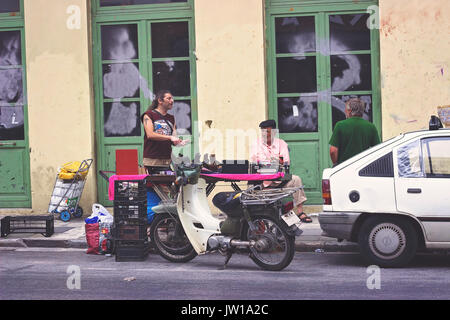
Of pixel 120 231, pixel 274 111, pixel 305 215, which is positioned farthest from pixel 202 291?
pixel 274 111

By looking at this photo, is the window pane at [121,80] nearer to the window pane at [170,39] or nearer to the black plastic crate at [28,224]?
the window pane at [170,39]

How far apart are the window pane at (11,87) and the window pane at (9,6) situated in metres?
1.14

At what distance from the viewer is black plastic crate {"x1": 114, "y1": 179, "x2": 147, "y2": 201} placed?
8.80 meters

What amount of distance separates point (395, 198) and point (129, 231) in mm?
3296

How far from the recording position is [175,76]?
42.4 ft

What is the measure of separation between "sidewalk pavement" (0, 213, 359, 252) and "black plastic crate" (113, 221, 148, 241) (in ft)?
5.08

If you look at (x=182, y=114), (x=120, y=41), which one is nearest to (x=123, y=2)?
(x=120, y=41)

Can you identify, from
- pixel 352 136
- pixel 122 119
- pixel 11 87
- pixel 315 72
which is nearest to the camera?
pixel 352 136

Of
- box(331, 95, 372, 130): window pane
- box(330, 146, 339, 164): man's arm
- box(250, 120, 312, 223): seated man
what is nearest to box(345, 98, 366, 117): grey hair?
box(330, 146, 339, 164): man's arm

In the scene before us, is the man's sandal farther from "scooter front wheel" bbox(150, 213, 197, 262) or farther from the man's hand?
"scooter front wheel" bbox(150, 213, 197, 262)

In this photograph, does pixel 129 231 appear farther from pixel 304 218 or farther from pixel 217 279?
pixel 304 218

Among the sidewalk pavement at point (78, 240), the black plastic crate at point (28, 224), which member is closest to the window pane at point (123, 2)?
the sidewalk pavement at point (78, 240)

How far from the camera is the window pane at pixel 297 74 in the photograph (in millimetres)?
12625
